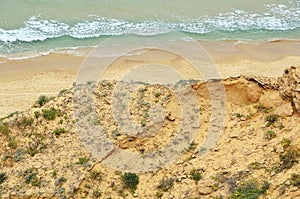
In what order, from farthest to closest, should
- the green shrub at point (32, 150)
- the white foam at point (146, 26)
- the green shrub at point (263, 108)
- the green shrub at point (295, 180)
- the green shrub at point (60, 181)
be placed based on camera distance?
the white foam at point (146, 26) → the green shrub at point (32, 150) → the green shrub at point (263, 108) → the green shrub at point (60, 181) → the green shrub at point (295, 180)

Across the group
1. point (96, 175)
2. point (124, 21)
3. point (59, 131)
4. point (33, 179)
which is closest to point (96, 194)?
point (96, 175)

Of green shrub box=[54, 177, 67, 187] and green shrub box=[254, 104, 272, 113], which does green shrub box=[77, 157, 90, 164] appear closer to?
green shrub box=[54, 177, 67, 187]

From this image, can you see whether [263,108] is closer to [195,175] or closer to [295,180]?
[195,175]

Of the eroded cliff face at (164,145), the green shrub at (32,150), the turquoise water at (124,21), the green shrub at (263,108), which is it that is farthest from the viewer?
the turquoise water at (124,21)

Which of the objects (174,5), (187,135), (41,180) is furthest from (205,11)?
(41,180)

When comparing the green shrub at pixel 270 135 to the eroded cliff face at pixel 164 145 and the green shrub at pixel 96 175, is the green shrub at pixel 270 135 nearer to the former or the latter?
the eroded cliff face at pixel 164 145

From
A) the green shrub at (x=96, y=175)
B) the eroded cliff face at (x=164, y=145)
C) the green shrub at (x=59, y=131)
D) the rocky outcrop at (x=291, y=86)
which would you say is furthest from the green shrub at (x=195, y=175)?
the green shrub at (x=59, y=131)
